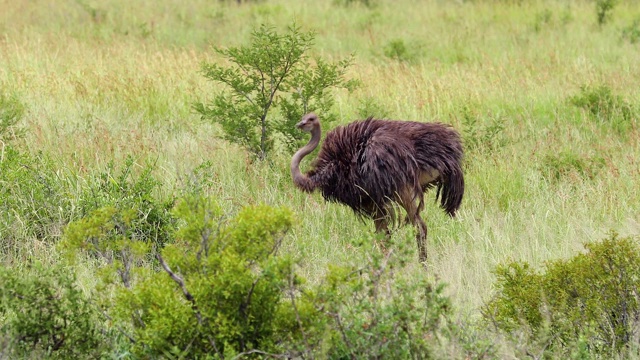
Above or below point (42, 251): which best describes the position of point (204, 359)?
above

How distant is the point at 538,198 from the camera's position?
22.2 ft

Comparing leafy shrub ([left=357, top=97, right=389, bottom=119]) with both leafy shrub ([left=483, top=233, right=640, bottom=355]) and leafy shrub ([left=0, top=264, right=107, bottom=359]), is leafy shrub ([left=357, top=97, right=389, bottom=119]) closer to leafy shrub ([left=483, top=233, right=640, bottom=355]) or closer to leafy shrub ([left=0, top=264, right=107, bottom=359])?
leafy shrub ([left=483, top=233, right=640, bottom=355])

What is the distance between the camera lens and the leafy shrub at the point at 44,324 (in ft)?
13.4

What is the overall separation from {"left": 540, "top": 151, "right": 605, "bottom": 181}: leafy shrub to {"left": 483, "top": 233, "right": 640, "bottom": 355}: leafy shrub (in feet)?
9.37

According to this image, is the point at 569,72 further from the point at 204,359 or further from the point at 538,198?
the point at 204,359

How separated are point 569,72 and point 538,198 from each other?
16.1 ft

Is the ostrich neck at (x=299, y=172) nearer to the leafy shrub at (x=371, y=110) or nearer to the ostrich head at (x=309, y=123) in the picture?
the ostrich head at (x=309, y=123)

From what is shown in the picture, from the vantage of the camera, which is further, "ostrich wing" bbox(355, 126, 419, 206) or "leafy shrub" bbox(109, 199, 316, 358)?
"ostrich wing" bbox(355, 126, 419, 206)

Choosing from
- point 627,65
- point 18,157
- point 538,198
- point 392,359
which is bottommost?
point 627,65

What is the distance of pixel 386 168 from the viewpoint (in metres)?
5.91

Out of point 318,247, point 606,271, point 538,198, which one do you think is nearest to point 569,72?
point 538,198

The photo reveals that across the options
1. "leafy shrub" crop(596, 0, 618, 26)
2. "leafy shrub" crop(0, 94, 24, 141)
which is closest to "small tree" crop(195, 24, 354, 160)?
"leafy shrub" crop(0, 94, 24, 141)

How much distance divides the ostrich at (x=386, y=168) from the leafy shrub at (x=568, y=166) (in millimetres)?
1446

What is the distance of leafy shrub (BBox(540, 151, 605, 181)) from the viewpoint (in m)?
7.37
